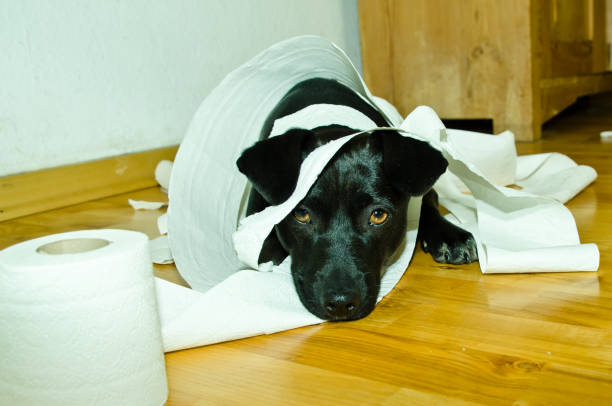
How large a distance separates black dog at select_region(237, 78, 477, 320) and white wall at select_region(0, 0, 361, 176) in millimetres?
1606

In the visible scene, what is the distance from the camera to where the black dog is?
1.26m

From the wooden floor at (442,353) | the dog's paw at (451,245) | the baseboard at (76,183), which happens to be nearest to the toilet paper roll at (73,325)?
the wooden floor at (442,353)

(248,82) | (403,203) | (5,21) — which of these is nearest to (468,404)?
(403,203)

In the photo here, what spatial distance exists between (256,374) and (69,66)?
2.10m

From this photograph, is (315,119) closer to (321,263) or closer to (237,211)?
(237,211)

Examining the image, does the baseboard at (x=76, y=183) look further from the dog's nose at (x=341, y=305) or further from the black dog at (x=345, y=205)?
the dog's nose at (x=341, y=305)

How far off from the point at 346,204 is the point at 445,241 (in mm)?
400

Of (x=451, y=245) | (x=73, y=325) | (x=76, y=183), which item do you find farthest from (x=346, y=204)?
(x=76, y=183)

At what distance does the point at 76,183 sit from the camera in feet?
9.16

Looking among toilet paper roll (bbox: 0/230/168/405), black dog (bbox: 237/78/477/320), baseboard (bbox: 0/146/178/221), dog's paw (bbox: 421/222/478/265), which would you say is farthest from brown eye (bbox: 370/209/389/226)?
baseboard (bbox: 0/146/178/221)

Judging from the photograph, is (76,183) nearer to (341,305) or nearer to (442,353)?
(341,305)

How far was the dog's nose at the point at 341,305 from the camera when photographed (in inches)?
47.6

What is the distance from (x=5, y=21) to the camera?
2.43 m

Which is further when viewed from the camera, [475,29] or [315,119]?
[475,29]
